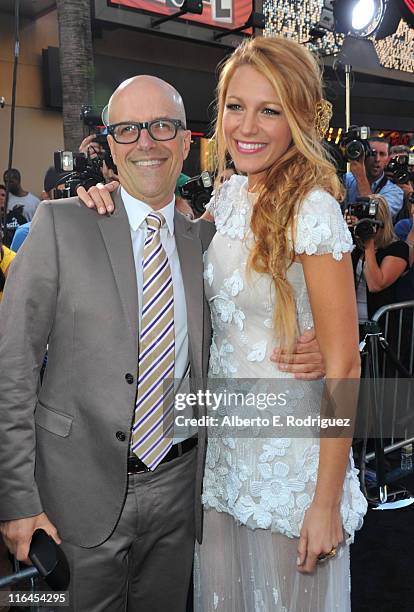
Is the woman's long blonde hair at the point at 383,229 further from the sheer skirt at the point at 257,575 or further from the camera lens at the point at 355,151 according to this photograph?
the sheer skirt at the point at 257,575

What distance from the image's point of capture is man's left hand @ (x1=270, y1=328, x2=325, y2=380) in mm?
1895

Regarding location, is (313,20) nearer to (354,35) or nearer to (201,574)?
(354,35)

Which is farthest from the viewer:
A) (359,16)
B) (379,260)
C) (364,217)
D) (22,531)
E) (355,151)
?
(359,16)

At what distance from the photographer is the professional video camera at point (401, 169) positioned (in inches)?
207

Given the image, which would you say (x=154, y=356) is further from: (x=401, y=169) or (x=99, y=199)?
(x=401, y=169)

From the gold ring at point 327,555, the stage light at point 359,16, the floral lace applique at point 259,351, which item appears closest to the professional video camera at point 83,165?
the floral lace applique at point 259,351

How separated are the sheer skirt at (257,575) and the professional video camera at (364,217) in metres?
2.71

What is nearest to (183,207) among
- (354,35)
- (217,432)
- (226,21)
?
(217,432)

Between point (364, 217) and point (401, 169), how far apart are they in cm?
121

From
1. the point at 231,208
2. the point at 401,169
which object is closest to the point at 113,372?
the point at 231,208

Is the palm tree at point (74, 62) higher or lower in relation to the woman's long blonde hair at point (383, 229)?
higher

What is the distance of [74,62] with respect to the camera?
566 centimetres

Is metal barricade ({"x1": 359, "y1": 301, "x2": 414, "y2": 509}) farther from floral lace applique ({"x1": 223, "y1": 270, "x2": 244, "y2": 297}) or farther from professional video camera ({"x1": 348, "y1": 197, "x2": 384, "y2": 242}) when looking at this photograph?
floral lace applique ({"x1": 223, "y1": 270, "x2": 244, "y2": 297})

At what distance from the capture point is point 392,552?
3514 millimetres
